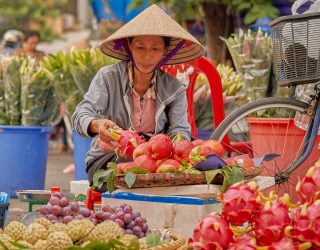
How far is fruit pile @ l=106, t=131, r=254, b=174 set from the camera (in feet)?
14.2

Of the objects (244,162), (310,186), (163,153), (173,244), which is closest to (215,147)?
(244,162)

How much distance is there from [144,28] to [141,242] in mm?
1727

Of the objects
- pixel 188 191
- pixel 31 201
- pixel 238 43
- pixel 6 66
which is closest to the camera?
pixel 188 191

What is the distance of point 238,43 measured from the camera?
748cm

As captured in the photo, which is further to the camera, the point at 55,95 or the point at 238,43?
the point at 55,95

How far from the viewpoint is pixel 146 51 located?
16.7 ft

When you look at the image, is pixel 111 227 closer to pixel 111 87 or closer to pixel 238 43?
pixel 111 87

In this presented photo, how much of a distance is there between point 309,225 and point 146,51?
2196mm

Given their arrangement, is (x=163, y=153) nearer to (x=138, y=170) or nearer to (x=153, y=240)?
(x=138, y=170)

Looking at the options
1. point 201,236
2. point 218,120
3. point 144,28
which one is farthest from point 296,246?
point 218,120

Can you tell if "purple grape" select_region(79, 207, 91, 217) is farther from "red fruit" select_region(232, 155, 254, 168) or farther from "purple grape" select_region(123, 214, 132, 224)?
"red fruit" select_region(232, 155, 254, 168)

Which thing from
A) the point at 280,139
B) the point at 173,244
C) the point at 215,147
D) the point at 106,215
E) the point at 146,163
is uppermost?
the point at 280,139

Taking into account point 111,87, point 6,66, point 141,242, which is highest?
point 6,66

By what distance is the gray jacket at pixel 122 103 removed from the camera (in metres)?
5.15
